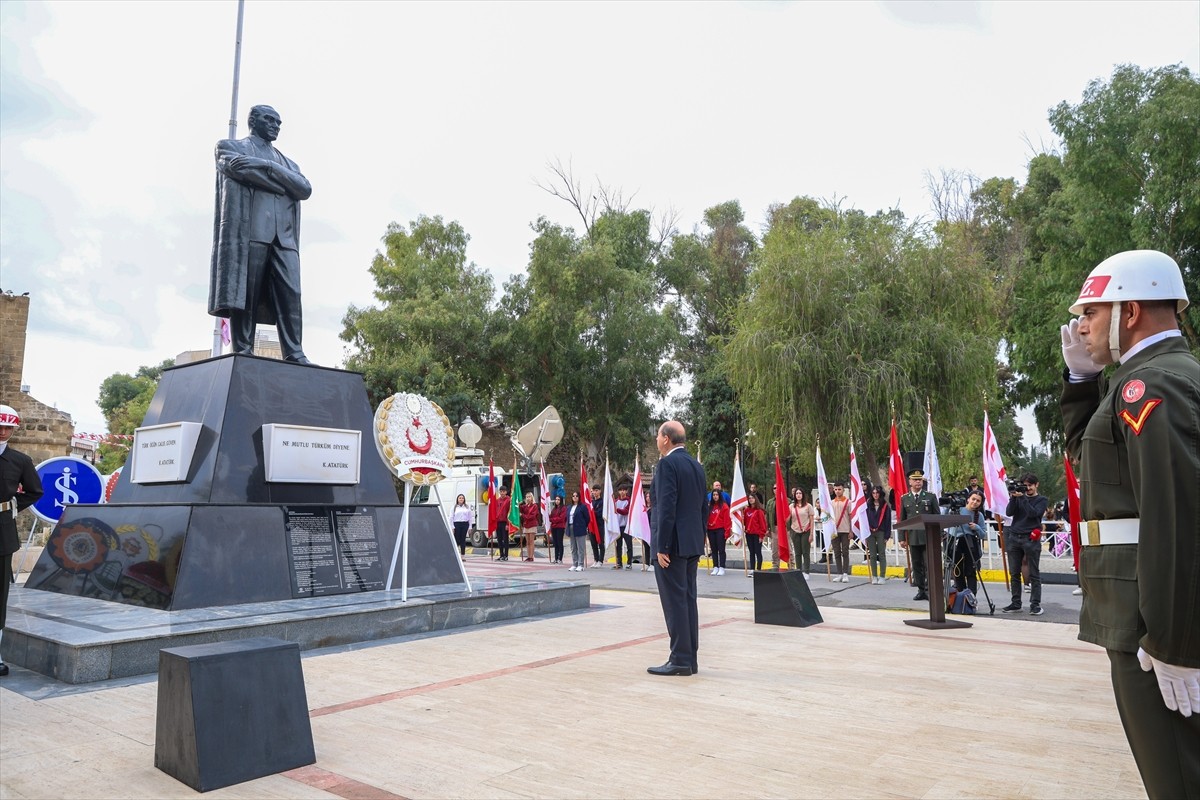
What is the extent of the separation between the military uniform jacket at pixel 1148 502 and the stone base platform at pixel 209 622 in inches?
218

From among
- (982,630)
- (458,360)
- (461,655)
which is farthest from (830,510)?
(458,360)

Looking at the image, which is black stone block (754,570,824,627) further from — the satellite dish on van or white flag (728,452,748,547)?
the satellite dish on van

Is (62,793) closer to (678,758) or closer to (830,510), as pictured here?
(678,758)

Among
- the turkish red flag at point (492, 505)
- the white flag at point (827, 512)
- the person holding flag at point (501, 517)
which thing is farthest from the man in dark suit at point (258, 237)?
the turkish red flag at point (492, 505)

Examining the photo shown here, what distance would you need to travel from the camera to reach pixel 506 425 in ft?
118

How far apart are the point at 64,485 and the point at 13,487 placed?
399cm

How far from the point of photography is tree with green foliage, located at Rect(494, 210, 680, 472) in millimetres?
30562

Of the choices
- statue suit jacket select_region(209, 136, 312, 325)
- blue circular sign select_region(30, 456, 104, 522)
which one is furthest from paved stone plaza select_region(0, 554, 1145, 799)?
statue suit jacket select_region(209, 136, 312, 325)

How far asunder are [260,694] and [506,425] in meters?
32.4

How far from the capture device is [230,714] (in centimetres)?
352

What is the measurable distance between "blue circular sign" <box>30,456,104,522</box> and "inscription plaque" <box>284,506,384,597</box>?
301 cm

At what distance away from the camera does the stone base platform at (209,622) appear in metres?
5.39

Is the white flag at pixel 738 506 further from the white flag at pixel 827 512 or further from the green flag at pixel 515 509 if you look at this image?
the green flag at pixel 515 509

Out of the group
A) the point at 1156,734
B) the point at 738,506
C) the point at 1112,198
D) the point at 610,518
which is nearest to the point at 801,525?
the point at 738,506
